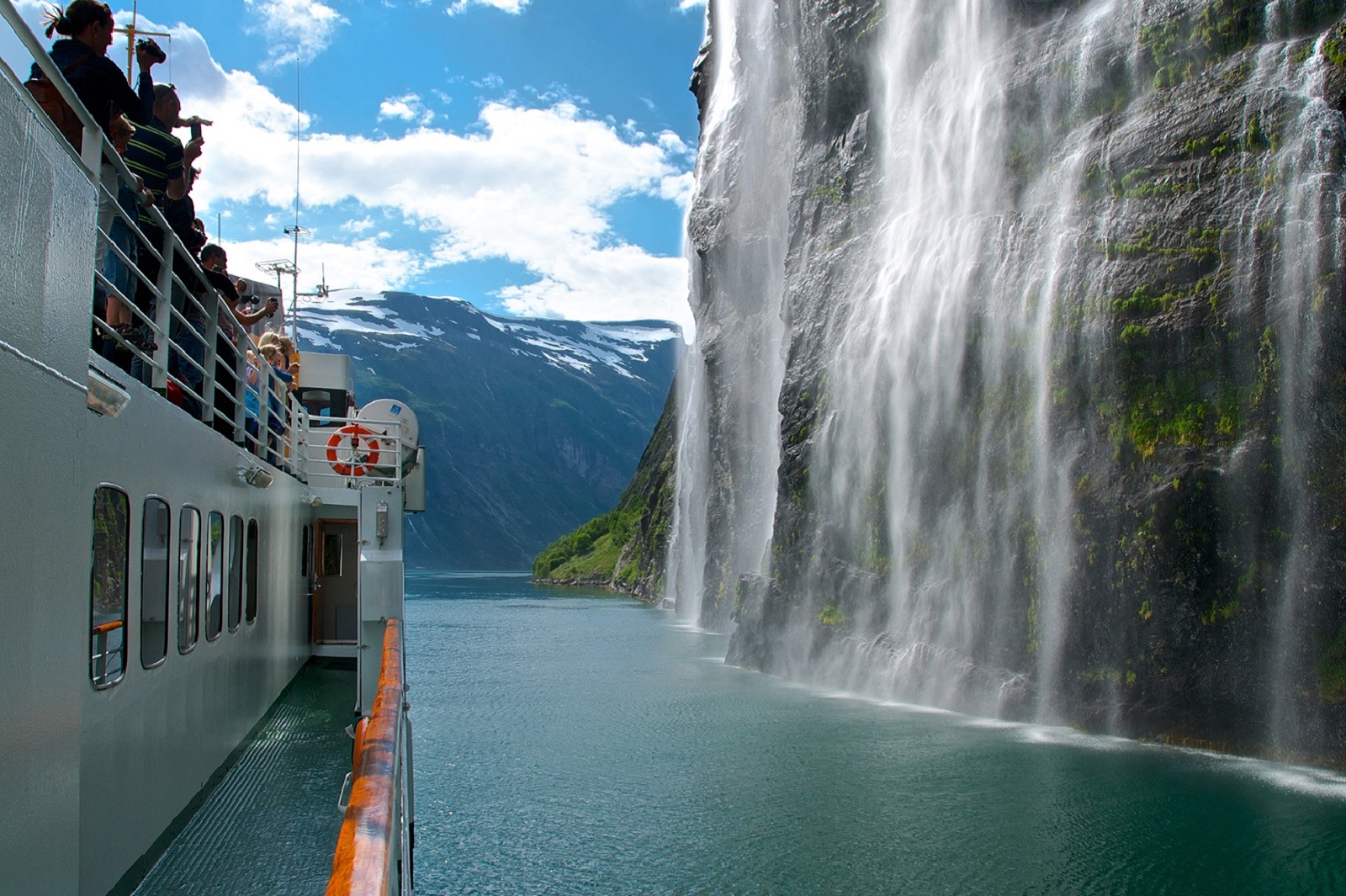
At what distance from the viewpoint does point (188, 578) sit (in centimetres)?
841

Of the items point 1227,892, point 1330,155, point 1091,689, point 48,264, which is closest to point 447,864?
point 1227,892

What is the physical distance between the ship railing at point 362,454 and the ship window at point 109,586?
819 centimetres

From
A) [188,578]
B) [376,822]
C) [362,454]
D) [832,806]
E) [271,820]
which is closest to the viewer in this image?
[376,822]

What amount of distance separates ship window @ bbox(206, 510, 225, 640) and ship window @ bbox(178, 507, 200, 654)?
400mm

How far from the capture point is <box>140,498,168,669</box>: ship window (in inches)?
292

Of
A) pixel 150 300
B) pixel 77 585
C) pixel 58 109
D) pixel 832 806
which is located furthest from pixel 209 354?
pixel 832 806

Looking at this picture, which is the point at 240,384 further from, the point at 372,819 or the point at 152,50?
Result: the point at 372,819

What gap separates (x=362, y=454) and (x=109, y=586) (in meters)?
9.86

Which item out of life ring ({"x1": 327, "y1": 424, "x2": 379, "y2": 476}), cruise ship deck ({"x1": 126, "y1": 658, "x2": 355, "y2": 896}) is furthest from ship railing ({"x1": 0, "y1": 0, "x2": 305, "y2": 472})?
cruise ship deck ({"x1": 126, "y1": 658, "x2": 355, "y2": 896})

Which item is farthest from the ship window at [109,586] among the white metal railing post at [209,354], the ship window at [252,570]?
Result: the ship window at [252,570]

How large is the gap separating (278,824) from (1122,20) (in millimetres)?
22097

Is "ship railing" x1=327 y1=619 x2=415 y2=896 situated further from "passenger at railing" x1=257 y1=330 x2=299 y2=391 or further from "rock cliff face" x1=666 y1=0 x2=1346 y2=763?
"rock cliff face" x1=666 y1=0 x2=1346 y2=763

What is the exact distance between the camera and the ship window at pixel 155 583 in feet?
24.3

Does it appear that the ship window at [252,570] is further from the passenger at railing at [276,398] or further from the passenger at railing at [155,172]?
the passenger at railing at [155,172]
